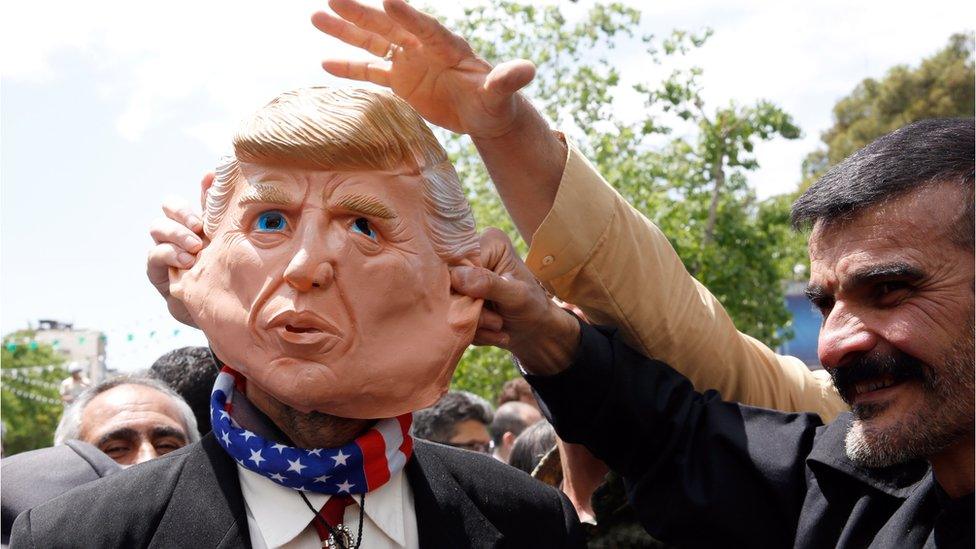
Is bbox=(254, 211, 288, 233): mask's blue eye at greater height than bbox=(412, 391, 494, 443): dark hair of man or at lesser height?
greater

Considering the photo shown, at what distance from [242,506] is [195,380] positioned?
2.02 meters

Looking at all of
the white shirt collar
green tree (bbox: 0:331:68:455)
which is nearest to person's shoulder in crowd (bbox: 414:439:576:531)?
the white shirt collar

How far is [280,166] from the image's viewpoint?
2305 millimetres

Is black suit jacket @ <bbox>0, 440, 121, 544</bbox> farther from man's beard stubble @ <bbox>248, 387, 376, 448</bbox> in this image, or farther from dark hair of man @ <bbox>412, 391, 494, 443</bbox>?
dark hair of man @ <bbox>412, 391, 494, 443</bbox>

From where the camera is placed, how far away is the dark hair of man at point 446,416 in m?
5.64

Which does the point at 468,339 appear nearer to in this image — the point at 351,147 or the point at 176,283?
the point at 351,147

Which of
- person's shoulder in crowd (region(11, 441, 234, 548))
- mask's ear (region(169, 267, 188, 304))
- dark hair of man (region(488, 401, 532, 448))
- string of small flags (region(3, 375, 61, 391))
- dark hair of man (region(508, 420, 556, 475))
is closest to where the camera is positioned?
person's shoulder in crowd (region(11, 441, 234, 548))

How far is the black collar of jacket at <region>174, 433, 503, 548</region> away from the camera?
221 cm

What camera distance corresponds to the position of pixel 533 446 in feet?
13.8

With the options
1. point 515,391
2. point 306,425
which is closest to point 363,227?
point 306,425

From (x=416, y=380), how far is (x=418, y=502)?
0.28m

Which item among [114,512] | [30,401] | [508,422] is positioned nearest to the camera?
[114,512]

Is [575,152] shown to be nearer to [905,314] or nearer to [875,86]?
[905,314]

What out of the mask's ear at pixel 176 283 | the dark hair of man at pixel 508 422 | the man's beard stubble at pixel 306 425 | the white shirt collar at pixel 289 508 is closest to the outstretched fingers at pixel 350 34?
the mask's ear at pixel 176 283
